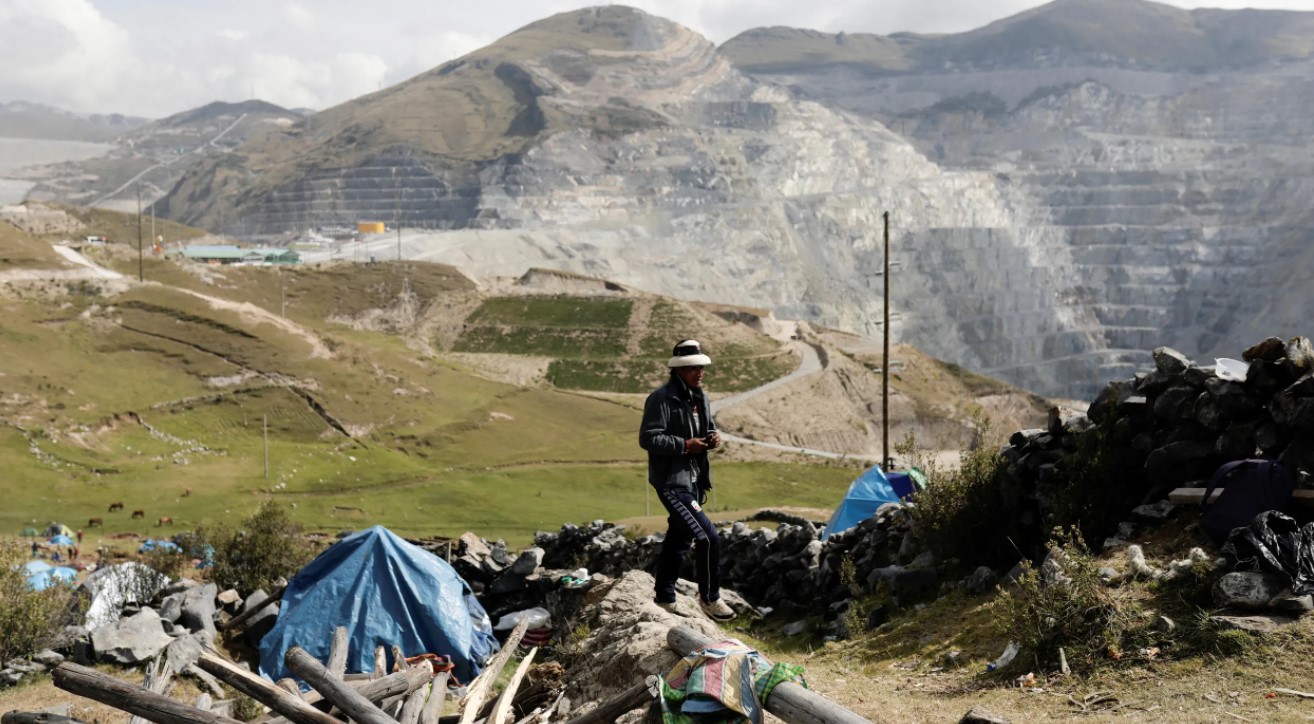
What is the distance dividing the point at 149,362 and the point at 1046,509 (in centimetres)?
6267

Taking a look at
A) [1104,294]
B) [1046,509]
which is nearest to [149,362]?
[1046,509]

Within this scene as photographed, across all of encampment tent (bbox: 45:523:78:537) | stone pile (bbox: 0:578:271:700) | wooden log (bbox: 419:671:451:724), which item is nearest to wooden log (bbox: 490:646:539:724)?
wooden log (bbox: 419:671:451:724)

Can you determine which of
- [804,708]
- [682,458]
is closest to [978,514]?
[682,458]

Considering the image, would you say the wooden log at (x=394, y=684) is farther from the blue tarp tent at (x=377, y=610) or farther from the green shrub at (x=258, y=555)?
the green shrub at (x=258, y=555)

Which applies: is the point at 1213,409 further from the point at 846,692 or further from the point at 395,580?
the point at 395,580

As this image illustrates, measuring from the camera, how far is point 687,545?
11227mm

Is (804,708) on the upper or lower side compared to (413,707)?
upper

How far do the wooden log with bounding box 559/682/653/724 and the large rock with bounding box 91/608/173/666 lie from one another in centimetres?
1042

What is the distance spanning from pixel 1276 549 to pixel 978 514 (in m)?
4.80

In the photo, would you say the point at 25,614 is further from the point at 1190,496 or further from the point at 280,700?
the point at 1190,496

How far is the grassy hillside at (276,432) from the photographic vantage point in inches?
1788

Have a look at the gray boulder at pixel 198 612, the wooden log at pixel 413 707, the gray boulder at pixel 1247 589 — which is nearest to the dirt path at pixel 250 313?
the gray boulder at pixel 198 612

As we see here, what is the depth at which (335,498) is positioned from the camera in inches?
1880

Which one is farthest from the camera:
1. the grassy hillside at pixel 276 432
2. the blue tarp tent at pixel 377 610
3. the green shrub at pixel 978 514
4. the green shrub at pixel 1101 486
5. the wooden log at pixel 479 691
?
the grassy hillside at pixel 276 432
